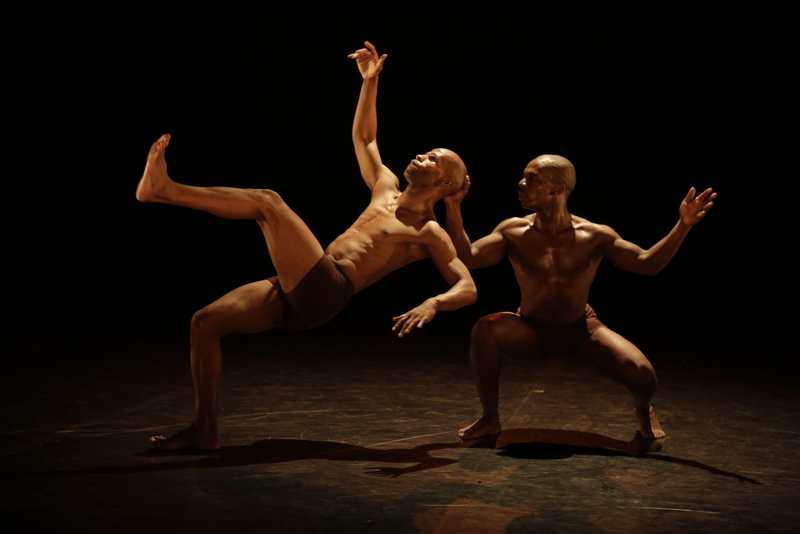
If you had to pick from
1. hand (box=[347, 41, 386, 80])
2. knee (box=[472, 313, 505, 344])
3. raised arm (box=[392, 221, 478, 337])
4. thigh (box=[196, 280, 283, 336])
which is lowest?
knee (box=[472, 313, 505, 344])

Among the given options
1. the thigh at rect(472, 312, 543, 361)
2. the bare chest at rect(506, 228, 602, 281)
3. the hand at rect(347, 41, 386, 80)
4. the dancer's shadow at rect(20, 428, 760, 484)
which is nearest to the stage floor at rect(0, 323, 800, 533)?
the dancer's shadow at rect(20, 428, 760, 484)

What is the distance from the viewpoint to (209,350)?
3568mm

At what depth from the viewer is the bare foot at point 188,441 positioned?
357 cm

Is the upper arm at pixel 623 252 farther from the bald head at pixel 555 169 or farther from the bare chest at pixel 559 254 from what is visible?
the bald head at pixel 555 169

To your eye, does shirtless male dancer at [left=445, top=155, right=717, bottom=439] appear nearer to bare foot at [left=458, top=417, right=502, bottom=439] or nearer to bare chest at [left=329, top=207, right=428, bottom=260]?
bare foot at [left=458, top=417, right=502, bottom=439]

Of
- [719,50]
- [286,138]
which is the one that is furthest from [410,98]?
[719,50]

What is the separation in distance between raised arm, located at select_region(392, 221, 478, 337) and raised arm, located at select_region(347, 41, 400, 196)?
452 millimetres

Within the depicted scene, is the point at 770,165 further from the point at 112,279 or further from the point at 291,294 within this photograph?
the point at 112,279

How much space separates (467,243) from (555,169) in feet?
1.57

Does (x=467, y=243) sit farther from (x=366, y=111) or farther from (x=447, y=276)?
(x=366, y=111)

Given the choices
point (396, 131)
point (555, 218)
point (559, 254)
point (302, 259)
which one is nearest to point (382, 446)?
point (302, 259)

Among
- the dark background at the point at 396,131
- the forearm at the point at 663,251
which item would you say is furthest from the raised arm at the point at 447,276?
the dark background at the point at 396,131

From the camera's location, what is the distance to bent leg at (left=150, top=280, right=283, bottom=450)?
355cm

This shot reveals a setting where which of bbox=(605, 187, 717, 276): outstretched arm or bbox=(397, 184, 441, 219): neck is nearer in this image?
bbox=(605, 187, 717, 276): outstretched arm
